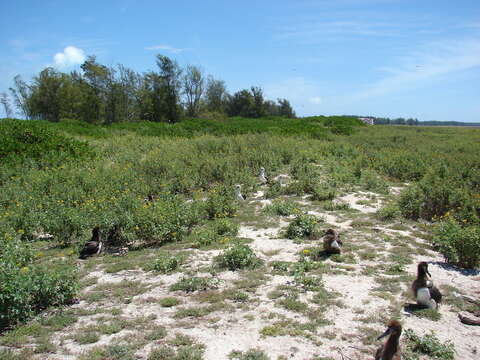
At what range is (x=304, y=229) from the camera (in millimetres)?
7391

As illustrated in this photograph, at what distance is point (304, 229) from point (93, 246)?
4.03 meters

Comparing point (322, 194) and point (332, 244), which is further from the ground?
point (322, 194)

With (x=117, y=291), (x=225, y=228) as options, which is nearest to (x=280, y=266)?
(x=225, y=228)

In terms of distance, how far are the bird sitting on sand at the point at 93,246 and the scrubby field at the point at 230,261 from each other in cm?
21

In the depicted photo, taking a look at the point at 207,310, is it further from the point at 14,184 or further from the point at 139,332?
the point at 14,184

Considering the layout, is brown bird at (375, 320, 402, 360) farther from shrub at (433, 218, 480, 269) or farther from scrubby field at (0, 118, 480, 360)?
shrub at (433, 218, 480, 269)

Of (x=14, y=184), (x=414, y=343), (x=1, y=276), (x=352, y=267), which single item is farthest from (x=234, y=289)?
(x=14, y=184)

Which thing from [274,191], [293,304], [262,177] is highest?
[262,177]

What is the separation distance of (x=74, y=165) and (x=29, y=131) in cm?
376

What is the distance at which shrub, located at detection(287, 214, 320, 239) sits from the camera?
7316 millimetres

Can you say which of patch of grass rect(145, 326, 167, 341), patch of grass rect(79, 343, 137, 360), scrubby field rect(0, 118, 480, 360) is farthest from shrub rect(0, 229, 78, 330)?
patch of grass rect(145, 326, 167, 341)

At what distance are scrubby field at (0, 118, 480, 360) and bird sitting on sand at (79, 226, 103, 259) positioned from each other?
0.21 metres

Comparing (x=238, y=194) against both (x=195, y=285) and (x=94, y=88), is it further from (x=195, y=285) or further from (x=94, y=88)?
(x=94, y=88)

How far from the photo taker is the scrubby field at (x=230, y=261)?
4141 millimetres
